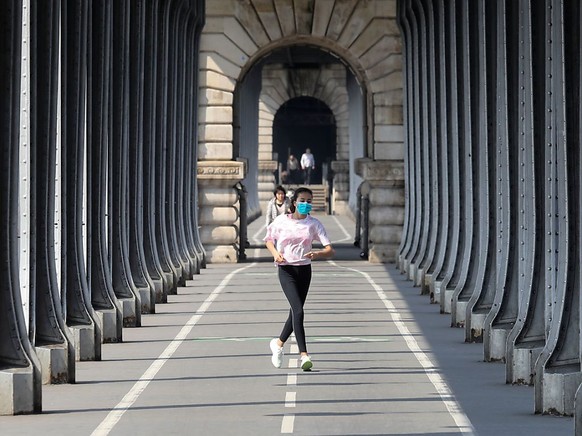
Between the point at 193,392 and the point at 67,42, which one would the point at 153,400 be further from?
the point at 67,42

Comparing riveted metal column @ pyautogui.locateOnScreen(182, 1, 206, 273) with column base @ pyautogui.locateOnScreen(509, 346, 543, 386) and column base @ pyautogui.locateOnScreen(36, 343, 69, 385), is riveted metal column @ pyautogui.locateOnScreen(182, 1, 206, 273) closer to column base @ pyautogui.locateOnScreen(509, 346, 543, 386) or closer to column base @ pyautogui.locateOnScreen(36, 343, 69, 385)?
column base @ pyautogui.locateOnScreen(36, 343, 69, 385)

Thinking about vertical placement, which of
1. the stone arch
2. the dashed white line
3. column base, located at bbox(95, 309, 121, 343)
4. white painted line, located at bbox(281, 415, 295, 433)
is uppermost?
the stone arch

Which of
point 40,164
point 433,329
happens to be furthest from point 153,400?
point 433,329

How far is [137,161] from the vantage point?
30.8 m

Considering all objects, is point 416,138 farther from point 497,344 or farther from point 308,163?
point 308,163

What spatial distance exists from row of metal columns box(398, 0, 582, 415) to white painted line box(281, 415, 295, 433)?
2253 mm

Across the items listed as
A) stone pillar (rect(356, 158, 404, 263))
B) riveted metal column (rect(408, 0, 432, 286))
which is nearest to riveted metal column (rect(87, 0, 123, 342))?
riveted metal column (rect(408, 0, 432, 286))

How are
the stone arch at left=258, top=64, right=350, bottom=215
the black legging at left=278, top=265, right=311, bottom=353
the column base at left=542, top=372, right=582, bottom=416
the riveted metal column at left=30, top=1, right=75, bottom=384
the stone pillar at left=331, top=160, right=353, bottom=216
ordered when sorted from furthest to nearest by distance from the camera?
the stone arch at left=258, top=64, right=350, bottom=215 < the stone pillar at left=331, top=160, right=353, bottom=216 < the black legging at left=278, top=265, right=311, bottom=353 < the riveted metal column at left=30, top=1, right=75, bottom=384 < the column base at left=542, top=372, right=582, bottom=416

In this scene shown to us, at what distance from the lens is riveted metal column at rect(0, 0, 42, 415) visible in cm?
1639

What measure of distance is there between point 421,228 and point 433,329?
1352 cm

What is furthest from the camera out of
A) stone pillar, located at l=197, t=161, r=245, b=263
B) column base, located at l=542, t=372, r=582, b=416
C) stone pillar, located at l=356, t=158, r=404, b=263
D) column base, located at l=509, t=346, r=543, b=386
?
stone pillar, located at l=197, t=161, r=245, b=263

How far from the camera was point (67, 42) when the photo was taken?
22234 mm

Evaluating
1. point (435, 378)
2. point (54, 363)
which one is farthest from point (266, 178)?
point (54, 363)

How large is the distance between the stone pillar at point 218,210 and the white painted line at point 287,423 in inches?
1100
